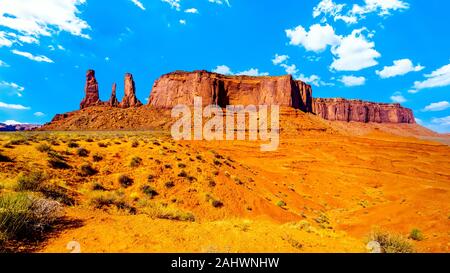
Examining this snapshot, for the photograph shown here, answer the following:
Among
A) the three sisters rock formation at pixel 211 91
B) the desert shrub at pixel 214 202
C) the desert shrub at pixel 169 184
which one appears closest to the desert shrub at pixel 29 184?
the desert shrub at pixel 169 184

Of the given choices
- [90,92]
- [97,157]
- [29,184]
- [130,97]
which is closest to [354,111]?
[130,97]

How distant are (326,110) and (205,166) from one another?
141 metres

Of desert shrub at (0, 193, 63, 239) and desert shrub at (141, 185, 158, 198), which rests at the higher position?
desert shrub at (0, 193, 63, 239)

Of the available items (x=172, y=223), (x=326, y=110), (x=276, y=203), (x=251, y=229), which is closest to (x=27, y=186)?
(x=172, y=223)

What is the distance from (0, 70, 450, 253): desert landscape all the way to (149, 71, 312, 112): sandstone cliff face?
54530mm

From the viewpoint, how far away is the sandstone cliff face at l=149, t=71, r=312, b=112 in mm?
93812

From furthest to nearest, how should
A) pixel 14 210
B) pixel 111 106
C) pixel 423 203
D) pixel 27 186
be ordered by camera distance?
pixel 111 106
pixel 423 203
pixel 27 186
pixel 14 210

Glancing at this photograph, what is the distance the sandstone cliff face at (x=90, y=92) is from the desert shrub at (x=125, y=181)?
4003 inches

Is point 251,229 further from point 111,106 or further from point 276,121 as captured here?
point 111,106

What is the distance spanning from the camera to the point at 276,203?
52.9ft

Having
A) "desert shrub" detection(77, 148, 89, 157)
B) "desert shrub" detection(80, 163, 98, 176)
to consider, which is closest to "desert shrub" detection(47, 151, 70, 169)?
"desert shrub" detection(80, 163, 98, 176)

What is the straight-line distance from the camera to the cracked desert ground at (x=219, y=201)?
5699 mm

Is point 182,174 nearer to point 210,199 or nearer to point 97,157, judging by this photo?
point 210,199

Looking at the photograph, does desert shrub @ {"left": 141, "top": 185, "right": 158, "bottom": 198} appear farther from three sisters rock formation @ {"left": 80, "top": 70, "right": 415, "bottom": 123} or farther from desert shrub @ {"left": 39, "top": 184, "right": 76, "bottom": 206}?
three sisters rock formation @ {"left": 80, "top": 70, "right": 415, "bottom": 123}
